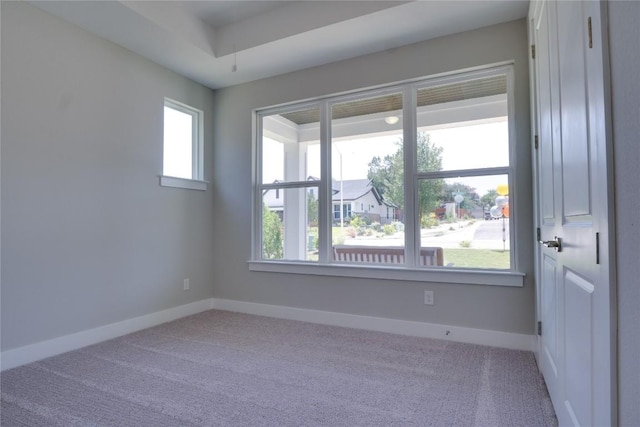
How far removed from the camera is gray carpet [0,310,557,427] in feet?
5.90

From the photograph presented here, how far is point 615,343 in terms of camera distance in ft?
2.93

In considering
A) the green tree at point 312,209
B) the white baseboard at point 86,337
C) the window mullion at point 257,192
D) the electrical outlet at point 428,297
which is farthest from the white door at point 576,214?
the white baseboard at point 86,337

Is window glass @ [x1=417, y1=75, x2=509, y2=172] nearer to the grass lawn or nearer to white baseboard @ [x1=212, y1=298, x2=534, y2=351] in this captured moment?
the grass lawn

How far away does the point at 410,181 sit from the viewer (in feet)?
10.5

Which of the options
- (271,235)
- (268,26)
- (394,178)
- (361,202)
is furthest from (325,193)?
(268,26)

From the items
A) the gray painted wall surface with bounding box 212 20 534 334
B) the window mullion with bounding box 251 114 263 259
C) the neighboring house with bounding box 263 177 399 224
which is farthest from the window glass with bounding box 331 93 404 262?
the window mullion with bounding box 251 114 263 259

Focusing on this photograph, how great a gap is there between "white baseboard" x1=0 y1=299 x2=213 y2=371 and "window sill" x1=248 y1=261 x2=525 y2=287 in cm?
92

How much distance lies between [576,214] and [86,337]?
134 inches

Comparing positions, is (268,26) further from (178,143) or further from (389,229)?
(389,229)

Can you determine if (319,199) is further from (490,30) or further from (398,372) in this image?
(490,30)

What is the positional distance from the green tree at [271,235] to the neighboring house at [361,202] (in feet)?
1.83

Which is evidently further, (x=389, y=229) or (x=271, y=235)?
(x=271, y=235)

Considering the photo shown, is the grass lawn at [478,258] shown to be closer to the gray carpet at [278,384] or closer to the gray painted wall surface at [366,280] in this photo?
the gray painted wall surface at [366,280]

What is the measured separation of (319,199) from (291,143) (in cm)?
77
